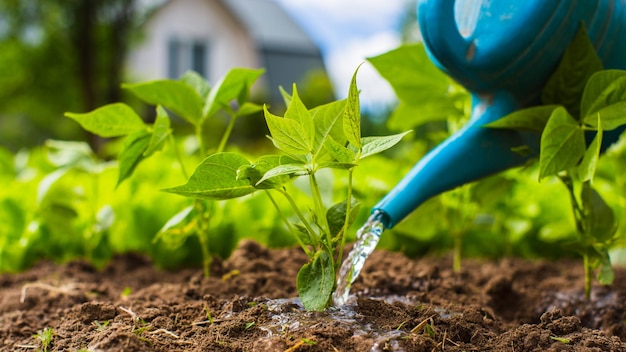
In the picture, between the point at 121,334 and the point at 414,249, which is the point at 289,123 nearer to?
the point at 121,334

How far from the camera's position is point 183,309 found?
36.2 inches

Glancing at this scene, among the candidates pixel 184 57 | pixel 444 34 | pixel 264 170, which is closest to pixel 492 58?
pixel 444 34

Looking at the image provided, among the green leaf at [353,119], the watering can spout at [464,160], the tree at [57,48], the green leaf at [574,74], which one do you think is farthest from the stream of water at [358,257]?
the tree at [57,48]

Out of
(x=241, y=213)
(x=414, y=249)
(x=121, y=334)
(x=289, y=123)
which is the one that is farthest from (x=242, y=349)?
(x=414, y=249)

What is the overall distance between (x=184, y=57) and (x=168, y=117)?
1172cm

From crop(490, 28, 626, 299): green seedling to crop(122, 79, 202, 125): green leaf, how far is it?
49 cm

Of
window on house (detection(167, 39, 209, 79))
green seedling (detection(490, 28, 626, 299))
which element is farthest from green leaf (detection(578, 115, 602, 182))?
window on house (detection(167, 39, 209, 79))

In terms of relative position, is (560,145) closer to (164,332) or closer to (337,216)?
(337,216)

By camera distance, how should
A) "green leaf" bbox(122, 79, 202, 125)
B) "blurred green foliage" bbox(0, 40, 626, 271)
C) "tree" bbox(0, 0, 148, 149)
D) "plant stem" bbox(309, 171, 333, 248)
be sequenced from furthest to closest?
"tree" bbox(0, 0, 148, 149)
"blurred green foliage" bbox(0, 40, 626, 271)
"green leaf" bbox(122, 79, 202, 125)
"plant stem" bbox(309, 171, 333, 248)

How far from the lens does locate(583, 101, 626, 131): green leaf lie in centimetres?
91

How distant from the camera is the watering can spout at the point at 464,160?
0.97 meters

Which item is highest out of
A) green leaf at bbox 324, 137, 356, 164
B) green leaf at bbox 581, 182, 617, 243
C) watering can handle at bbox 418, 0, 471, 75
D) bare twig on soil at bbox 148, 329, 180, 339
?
watering can handle at bbox 418, 0, 471, 75

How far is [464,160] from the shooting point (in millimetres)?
1021

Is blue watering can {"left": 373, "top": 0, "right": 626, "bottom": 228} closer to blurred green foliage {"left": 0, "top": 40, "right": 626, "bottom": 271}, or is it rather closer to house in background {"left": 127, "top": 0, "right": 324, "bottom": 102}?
blurred green foliage {"left": 0, "top": 40, "right": 626, "bottom": 271}
